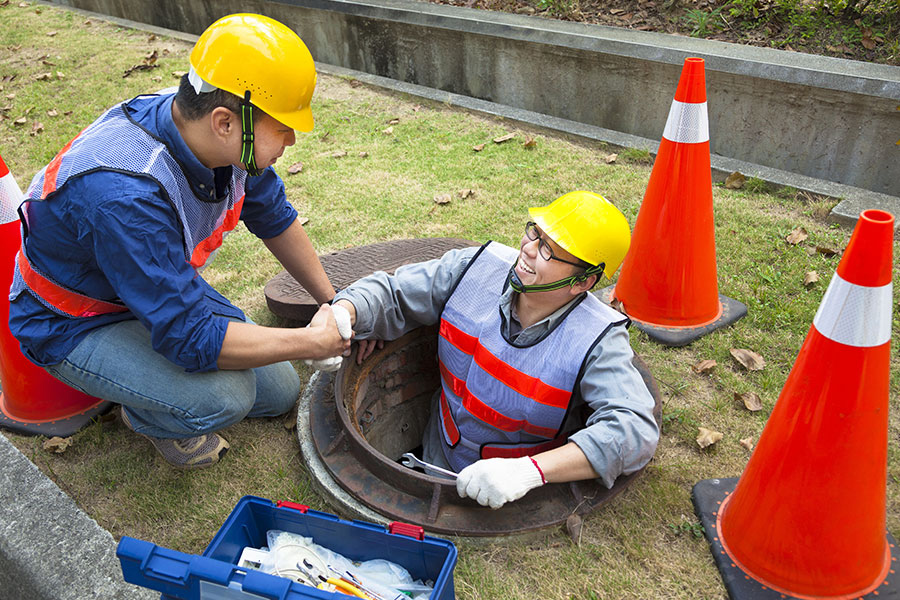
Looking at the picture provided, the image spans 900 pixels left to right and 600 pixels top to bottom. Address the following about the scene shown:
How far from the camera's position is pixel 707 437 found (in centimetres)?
259

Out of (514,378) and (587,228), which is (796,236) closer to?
(587,228)

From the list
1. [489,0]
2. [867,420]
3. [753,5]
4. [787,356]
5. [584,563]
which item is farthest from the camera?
[489,0]

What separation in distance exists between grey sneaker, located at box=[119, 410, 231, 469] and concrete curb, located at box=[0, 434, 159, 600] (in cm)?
35

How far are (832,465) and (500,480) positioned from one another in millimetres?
911

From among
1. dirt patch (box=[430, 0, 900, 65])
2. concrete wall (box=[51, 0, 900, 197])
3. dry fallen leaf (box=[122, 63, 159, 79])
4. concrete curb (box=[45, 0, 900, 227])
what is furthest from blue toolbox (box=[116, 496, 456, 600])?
dry fallen leaf (box=[122, 63, 159, 79])

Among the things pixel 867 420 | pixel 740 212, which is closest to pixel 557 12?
pixel 740 212

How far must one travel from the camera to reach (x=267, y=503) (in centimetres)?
202

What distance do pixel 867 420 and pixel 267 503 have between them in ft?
5.52

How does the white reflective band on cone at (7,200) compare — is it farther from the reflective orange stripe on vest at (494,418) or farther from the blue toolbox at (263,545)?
the reflective orange stripe on vest at (494,418)

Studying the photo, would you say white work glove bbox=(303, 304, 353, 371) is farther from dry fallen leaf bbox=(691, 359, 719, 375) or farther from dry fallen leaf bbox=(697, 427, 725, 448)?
dry fallen leaf bbox=(691, 359, 719, 375)

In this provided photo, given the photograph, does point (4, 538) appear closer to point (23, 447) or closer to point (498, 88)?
point (23, 447)

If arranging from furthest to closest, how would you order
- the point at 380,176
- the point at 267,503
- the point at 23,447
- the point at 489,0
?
the point at 489,0, the point at 380,176, the point at 23,447, the point at 267,503

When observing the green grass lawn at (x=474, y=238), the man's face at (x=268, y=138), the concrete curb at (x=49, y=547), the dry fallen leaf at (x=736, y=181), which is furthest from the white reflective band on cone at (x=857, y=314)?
the dry fallen leaf at (x=736, y=181)

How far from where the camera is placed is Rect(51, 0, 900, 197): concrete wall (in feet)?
13.9
